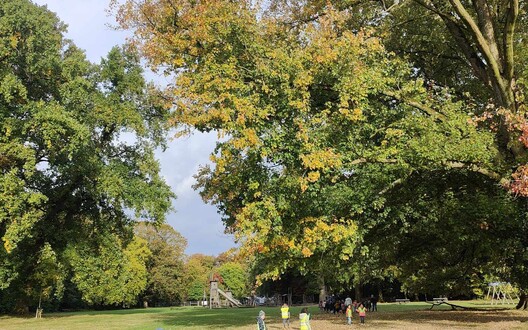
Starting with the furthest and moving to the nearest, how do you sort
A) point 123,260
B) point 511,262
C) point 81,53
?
point 123,260
point 81,53
point 511,262

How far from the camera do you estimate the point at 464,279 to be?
30281 mm

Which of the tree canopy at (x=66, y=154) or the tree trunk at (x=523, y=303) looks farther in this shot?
the tree trunk at (x=523, y=303)

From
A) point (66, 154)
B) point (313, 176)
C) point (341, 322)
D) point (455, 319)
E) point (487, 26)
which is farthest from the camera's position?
point (66, 154)

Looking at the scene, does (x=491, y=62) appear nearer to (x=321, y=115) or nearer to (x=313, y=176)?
(x=321, y=115)

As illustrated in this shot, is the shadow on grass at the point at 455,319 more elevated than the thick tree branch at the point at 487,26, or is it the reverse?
the thick tree branch at the point at 487,26

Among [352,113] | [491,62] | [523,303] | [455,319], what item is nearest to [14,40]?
[352,113]

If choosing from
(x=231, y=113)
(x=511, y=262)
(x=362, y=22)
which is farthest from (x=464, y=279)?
(x=231, y=113)

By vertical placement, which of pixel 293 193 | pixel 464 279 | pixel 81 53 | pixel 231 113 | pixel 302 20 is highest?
pixel 81 53

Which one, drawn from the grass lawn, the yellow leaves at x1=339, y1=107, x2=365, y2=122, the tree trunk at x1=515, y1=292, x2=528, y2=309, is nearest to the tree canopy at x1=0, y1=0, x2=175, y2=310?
the grass lawn

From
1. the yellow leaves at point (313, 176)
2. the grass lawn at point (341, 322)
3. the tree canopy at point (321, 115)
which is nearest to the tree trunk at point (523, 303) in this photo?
the grass lawn at point (341, 322)

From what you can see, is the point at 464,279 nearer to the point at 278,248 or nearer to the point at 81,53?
the point at 278,248

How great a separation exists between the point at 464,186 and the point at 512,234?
8.66 feet

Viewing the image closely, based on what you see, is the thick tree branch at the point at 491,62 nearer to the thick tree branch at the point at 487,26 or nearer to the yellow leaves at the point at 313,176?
the thick tree branch at the point at 487,26

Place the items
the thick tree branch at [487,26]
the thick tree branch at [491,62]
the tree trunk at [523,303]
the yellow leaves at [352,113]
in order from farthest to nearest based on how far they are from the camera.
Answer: the tree trunk at [523,303] → the thick tree branch at [487,26] → the thick tree branch at [491,62] → the yellow leaves at [352,113]
